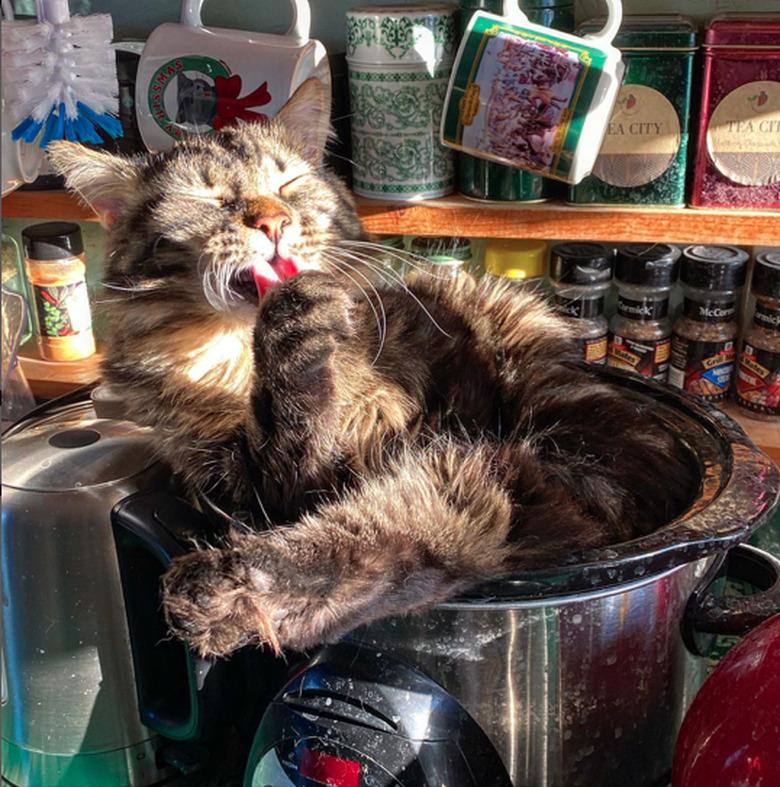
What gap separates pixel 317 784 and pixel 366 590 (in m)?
0.10

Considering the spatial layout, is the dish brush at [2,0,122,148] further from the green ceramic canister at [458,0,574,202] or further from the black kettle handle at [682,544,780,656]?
the black kettle handle at [682,544,780,656]

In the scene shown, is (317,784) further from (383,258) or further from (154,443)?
(383,258)

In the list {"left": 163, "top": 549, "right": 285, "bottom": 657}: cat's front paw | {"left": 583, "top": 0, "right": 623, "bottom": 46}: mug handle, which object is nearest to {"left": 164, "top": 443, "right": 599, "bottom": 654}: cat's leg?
{"left": 163, "top": 549, "right": 285, "bottom": 657}: cat's front paw

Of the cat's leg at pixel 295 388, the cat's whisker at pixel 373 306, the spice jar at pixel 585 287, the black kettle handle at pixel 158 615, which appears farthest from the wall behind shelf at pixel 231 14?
the black kettle handle at pixel 158 615

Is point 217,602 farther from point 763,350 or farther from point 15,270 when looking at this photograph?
point 15,270

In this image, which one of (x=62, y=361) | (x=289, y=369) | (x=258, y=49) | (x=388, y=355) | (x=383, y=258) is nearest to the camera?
(x=289, y=369)

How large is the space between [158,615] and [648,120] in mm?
779

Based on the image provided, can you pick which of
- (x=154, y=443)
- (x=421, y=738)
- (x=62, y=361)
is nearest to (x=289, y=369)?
(x=154, y=443)

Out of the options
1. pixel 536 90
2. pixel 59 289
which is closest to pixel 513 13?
pixel 536 90

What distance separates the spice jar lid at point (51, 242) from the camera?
1.30 meters

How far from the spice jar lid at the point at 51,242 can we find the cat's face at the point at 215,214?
599mm

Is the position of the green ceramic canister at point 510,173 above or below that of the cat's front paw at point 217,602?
above

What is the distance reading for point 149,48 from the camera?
1.03 metres

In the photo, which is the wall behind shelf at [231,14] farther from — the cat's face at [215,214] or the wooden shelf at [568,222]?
the cat's face at [215,214]
